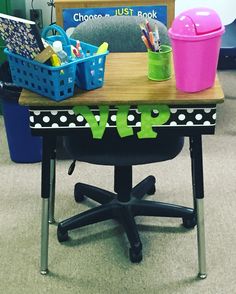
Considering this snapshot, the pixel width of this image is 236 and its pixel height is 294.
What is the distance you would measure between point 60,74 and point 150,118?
0.31m

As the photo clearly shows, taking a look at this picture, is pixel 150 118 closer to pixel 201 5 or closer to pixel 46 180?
pixel 46 180

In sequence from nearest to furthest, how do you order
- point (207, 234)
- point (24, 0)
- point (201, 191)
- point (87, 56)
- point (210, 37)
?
point (210, 37)
point (87, 56)
point (201, 191)
point (207, 234)
point (24, 0)

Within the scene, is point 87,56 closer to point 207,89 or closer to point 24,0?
point 207,89

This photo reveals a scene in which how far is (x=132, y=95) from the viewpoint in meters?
1.53

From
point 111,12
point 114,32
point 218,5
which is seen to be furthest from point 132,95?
point 218,5

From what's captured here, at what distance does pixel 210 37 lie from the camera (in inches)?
57.6

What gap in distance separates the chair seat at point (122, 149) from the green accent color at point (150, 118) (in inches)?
5.3

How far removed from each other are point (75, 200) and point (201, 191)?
0.79m

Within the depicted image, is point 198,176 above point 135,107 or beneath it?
beneath

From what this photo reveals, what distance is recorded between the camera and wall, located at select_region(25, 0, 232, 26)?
11.9 ft

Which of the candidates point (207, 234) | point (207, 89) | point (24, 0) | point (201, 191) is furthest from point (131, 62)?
point (24, 0)

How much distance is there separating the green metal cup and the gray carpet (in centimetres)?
73

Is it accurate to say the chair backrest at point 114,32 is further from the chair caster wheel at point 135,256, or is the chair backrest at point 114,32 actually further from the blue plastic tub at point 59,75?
the chair caster wheel at point 135,256

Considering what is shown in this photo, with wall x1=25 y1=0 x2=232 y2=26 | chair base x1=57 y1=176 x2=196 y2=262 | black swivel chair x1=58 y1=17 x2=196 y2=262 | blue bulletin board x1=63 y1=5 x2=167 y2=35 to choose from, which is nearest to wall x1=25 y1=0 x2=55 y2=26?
wall x1=25 y1=0 x2=232 y2=26
